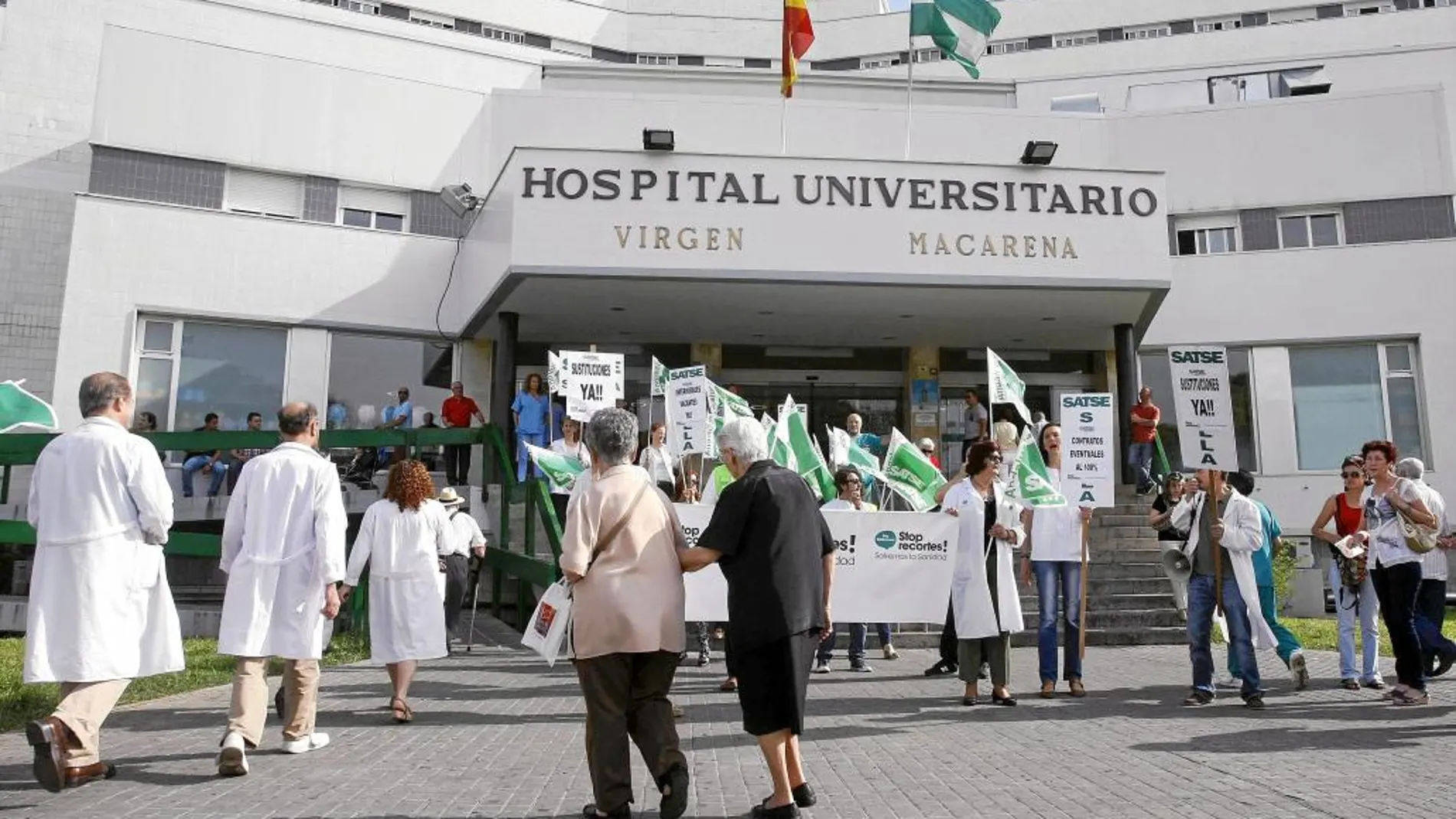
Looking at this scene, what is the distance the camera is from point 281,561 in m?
5.57

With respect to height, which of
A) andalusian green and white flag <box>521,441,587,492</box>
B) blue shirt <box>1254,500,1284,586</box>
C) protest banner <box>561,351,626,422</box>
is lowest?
blue shirt <box>1254,500,1284,586</box>

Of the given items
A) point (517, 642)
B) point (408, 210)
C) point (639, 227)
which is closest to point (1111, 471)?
point (517, 642)

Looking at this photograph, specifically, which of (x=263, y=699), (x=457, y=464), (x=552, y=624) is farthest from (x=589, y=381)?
(x=552, y=624)

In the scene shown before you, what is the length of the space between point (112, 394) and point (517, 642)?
6.57 meters

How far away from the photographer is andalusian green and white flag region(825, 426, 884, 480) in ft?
34.9

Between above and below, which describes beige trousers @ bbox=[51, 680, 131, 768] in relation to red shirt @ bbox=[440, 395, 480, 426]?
below

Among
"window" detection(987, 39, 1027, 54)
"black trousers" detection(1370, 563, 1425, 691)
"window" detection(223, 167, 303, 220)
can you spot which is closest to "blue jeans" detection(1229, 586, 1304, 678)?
"black trousers" detection(1370, 563, 1425, 691)

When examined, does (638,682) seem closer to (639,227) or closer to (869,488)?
(869,488)

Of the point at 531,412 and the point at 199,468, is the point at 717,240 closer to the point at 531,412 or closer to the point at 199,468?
the point at 531,412

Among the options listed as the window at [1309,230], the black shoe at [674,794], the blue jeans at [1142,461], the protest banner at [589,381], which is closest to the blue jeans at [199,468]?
the protest banner at [589,381]

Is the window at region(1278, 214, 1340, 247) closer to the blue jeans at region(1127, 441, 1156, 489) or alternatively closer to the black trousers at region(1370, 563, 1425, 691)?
the blue jeans at region(1127, 441, 1156, 489)

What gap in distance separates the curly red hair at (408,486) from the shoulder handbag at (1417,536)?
699 centimetres

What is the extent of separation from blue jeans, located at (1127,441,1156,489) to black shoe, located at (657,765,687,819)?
43.3 feet

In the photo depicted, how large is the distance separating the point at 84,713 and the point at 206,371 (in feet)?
42.2
